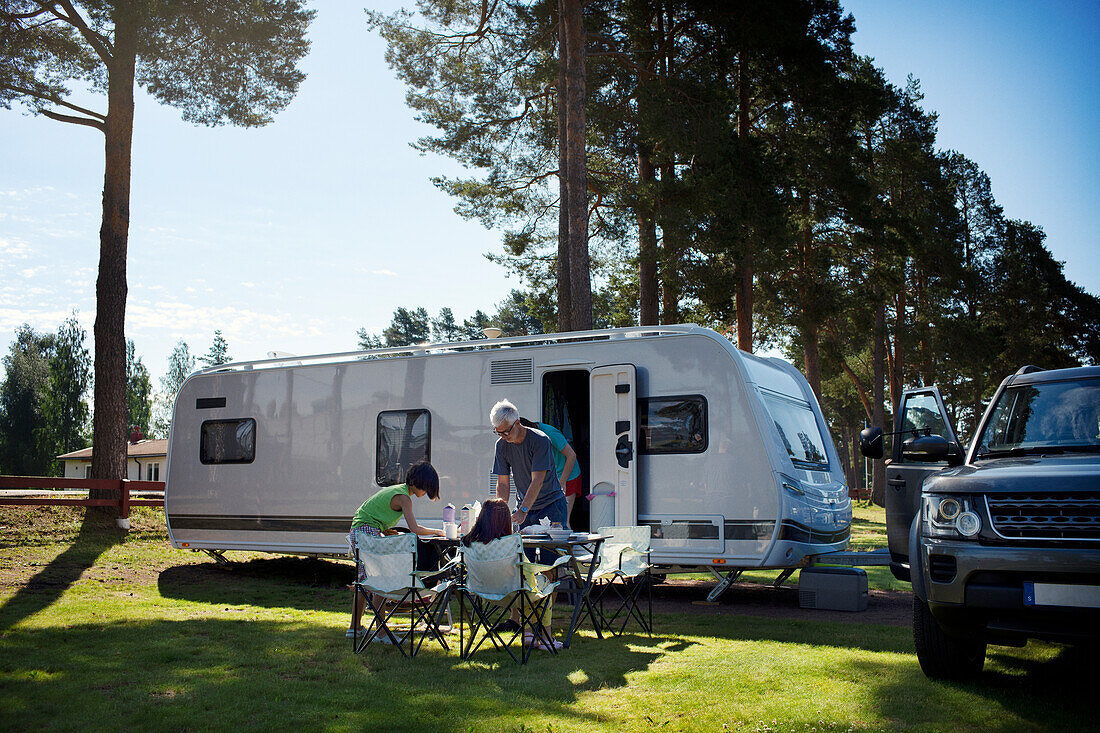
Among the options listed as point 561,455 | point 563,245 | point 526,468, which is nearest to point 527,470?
point 526,468

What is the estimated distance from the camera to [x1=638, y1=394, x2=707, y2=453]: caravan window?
27.5 feet

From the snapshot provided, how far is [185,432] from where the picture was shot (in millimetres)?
11242

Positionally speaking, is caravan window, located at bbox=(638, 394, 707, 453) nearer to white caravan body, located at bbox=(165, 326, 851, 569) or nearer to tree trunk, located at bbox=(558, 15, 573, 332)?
white caravan body, located at bbox=(165, 326, 851, 569)

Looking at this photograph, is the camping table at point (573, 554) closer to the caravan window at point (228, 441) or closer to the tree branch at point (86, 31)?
the caravan window at point (228, 441)

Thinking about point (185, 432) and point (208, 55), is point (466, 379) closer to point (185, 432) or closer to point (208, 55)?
point (185, 432)

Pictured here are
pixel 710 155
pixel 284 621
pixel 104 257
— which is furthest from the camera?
pixel 710 155

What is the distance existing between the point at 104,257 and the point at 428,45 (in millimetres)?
7469

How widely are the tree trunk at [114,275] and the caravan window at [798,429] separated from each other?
1028 centimetres

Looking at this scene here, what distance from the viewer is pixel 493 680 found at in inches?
204

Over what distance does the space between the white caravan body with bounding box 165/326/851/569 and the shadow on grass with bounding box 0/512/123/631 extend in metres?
1.26

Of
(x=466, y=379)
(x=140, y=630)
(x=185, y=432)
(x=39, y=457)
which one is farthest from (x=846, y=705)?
(x=39, y=457)

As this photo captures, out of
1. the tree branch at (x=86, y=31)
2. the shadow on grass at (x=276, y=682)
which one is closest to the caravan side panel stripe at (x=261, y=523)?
the shadow on grass at (x=276, y=682)

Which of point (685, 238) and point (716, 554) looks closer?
point (716, 554)

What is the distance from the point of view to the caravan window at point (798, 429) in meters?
8.45
